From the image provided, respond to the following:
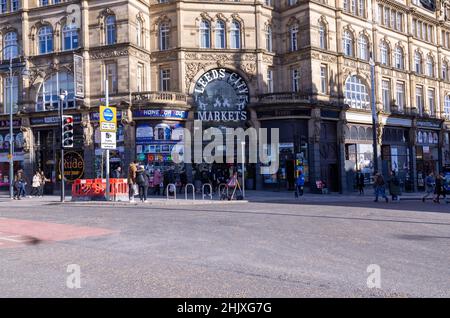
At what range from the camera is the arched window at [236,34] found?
33.6m

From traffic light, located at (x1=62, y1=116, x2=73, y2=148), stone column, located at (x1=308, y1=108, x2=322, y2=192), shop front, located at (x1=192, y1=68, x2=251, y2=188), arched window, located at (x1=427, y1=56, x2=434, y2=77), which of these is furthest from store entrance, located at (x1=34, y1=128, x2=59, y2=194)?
arched window, located at (x1=427, y1=56, x2=434, y2=77)

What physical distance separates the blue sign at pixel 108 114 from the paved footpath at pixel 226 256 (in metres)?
8.80

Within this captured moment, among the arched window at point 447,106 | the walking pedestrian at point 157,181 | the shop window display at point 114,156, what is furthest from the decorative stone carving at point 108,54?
the arched window at point 447,106

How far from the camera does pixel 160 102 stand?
99.8 feet

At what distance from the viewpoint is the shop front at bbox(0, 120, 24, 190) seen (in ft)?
112

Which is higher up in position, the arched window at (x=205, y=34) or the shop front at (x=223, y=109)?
the arched window at (x=205, y=34)

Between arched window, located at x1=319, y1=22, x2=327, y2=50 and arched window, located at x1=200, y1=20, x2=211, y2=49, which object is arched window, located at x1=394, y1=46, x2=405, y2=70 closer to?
arched window, located at x1=319, y1=22, x2=327, y2=50

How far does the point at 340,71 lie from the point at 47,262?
31.4 m

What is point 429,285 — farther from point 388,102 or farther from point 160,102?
point 388,102

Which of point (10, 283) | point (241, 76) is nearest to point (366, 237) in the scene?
point (10, 283)

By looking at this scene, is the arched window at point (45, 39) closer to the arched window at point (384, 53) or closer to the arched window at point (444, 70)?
the arched window at point (384, 53)

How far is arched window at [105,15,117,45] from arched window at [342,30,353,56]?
712 inches

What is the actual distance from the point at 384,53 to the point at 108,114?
2804 cm

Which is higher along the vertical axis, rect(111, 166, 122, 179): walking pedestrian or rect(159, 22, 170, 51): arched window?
rect(159, 22, 170, 51): arched window
